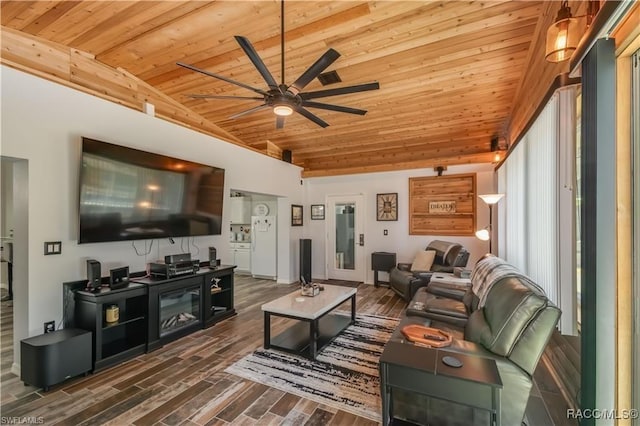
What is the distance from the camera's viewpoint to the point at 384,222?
252 inches

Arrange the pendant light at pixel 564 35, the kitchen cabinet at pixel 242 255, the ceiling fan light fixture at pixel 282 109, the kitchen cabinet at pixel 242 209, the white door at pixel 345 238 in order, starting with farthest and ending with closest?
the kitchen cabinet at pixel 242 209
the kitchen cabinet at pixel 242 255
the white door at pixel 345 238
the ceiling fan light fixture at pixel 282 109
the pendant light at pixel 564 35

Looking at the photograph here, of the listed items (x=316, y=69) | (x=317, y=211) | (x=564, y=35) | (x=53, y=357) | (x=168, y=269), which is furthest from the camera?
(x=317, y=211)

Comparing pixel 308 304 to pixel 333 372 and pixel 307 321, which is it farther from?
pixel 333 372

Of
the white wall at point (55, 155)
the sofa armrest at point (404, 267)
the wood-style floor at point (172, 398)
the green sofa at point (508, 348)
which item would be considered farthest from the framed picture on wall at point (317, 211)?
the green sofa at point (508, 348)

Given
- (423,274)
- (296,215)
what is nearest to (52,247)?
(296,215)

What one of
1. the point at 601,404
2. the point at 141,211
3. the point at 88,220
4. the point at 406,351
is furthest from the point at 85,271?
the point at 601,404

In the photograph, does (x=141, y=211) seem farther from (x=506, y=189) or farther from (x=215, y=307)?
(x=506, y=189)

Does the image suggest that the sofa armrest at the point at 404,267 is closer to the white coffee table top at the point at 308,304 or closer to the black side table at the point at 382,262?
the black side table at the point at 382,262

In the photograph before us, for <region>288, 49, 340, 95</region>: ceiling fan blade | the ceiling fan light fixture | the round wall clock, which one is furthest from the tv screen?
the round wall clock

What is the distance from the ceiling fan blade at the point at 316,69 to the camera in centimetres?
212

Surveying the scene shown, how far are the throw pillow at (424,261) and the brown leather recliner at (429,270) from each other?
0.06 meters

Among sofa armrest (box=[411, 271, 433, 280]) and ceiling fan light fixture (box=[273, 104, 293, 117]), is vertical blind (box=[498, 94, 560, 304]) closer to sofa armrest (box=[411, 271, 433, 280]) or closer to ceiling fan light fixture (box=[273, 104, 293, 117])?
sofa armrest (box=[411, 271, 433, 280])

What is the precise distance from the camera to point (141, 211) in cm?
331

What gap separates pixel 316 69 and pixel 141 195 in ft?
8.20
